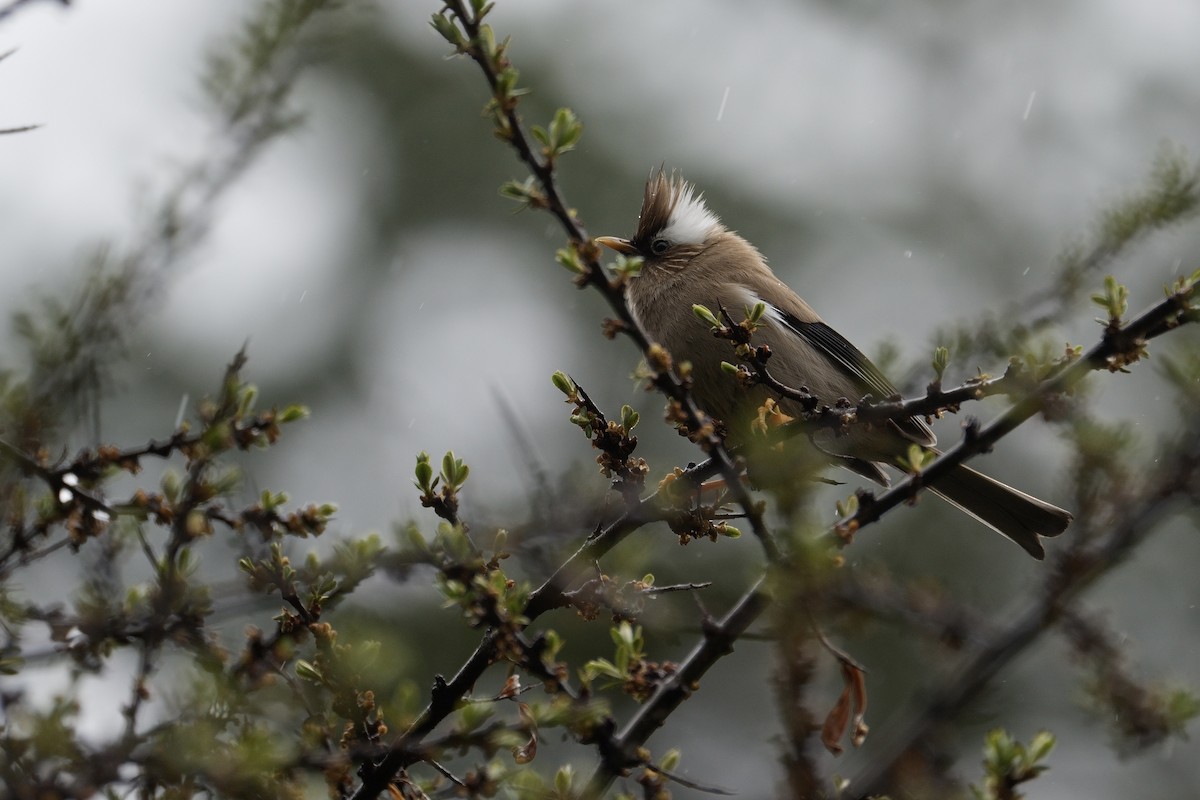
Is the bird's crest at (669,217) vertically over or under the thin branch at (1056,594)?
over

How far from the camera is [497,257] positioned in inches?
525

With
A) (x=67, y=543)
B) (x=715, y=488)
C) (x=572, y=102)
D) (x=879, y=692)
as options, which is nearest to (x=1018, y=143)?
(x=572, y=102)

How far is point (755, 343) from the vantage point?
19.0ft

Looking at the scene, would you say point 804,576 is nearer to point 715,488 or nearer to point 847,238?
point 715,488

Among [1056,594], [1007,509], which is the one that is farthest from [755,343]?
[1056,594]

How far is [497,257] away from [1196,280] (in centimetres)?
1108

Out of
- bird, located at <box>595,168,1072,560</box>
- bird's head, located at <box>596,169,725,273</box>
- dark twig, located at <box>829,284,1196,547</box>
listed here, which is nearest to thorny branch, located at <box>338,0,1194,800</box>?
dark twig, located at <box>829,284,1196,547</box>

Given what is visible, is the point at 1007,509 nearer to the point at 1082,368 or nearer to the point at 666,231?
the point at 666,231

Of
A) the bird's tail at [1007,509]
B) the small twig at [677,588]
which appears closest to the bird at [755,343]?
the bird's tail at [1007,509]

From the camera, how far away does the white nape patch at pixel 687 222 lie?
6.66 m

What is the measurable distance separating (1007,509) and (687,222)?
236 centimetres

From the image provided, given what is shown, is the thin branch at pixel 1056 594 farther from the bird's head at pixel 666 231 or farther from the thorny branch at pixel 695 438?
the bird's head at pixel 666 231

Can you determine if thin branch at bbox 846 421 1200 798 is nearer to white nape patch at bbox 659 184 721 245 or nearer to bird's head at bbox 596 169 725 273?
bird's head at bbox 596 169 725 273

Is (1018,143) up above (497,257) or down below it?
above
